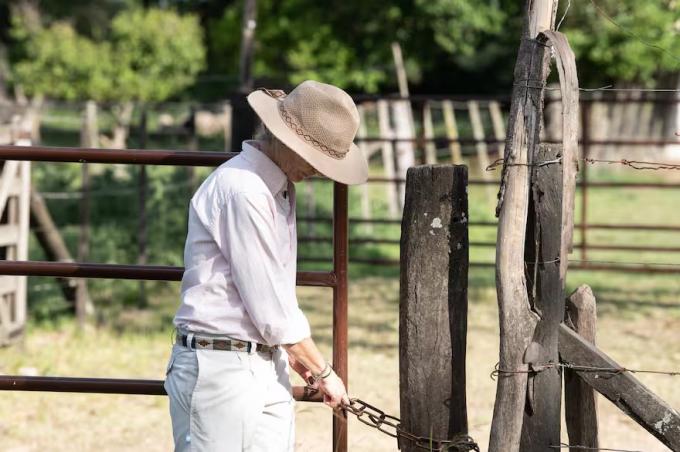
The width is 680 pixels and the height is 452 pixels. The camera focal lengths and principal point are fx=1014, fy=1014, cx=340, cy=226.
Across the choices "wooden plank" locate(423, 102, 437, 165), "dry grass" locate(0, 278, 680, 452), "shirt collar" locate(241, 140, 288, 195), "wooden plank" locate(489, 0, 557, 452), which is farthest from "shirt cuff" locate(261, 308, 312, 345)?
"wooden plank" locate(423, 102, 437, 165)

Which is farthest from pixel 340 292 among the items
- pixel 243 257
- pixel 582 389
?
pixel 582 389

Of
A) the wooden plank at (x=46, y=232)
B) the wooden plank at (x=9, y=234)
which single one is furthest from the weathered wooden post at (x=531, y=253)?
the wooden plank at (x=46, y=232)

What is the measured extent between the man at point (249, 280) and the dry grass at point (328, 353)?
70.8 inches

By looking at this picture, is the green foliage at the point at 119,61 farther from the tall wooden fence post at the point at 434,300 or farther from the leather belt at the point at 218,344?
the leather belt at the point at 218,344

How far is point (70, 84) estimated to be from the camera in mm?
32344

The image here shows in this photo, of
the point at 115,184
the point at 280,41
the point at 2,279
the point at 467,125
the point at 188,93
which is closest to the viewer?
the point at 2,279

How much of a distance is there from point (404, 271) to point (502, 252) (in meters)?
0.28

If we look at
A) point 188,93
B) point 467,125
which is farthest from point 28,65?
point 467,125

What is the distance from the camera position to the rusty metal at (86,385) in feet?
10.3

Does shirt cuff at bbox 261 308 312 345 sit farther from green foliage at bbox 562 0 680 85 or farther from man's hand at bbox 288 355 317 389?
green foliage at bbox 562 0 680 85

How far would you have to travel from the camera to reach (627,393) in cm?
274

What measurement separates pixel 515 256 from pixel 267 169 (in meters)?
0.71

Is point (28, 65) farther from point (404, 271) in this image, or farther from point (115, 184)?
point (404, 271)

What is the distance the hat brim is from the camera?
250 cm
